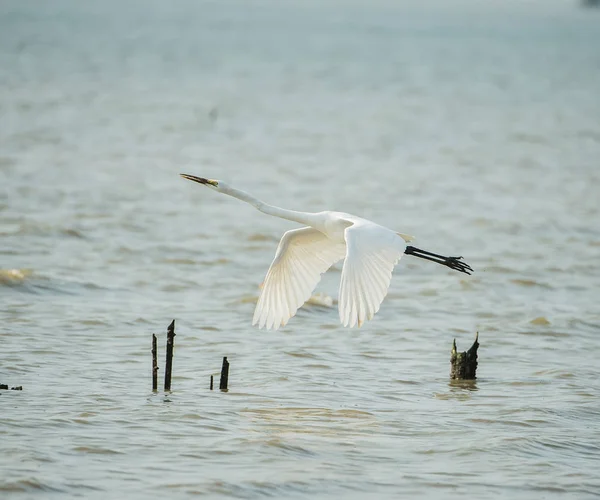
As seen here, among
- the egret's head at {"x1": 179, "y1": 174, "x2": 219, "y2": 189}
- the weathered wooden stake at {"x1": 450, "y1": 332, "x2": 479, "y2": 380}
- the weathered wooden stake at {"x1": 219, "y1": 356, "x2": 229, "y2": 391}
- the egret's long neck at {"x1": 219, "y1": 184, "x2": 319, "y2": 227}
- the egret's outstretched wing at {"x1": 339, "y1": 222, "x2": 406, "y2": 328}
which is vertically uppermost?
the egret's head at {"x1": 179, "y1": 174, "x2": 219, "y2": 189}

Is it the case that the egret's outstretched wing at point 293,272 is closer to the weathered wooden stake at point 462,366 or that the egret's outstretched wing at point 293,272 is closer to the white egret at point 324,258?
the white egret at point 324,258

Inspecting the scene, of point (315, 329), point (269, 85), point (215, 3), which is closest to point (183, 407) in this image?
point (315, 329)

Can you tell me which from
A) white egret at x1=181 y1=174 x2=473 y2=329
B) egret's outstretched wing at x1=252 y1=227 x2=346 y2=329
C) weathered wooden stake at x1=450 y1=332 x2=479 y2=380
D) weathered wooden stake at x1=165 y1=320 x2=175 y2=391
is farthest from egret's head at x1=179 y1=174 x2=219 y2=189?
weathered wooden stake at x1=450 y1=332 x2=479 y2=380

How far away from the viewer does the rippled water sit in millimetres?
8094

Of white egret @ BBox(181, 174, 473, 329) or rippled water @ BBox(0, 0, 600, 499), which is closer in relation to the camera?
rippled water @ BBox(0, 0, 600, 499)

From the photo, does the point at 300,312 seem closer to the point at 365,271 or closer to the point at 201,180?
the point at 201,180

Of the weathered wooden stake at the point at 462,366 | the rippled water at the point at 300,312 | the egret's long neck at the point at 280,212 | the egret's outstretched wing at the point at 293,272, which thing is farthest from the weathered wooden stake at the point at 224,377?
the weathered wooden stake at the point at 462,366

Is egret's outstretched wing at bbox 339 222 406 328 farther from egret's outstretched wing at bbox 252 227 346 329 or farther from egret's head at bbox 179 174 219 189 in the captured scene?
egret's head at bbox 179 174 219 189

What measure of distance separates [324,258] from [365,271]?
5.55ft

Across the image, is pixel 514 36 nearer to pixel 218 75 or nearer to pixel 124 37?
pixel 124 37

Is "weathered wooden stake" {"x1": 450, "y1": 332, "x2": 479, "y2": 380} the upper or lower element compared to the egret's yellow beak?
lower

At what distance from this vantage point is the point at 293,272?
9844 mm

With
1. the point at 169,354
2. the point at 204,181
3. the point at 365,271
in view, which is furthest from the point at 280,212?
Answer: the point at 365,271

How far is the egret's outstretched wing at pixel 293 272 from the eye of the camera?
9.59 meters
